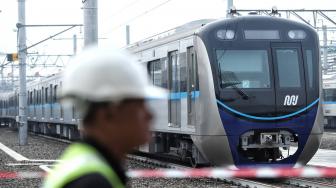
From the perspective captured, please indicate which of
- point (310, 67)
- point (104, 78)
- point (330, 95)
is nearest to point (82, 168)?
point (104, 78)

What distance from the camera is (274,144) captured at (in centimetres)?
1251

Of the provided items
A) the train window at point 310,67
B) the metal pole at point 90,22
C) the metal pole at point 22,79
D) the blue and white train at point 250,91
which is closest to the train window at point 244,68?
the blue and white train at point 250,91

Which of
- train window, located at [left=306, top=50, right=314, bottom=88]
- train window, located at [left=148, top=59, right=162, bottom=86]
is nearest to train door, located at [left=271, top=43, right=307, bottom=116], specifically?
train window, located at [left=306, top=50, right=314, bottom=88]

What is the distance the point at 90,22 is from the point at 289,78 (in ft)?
16.6

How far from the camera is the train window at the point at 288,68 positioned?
12883 millimetres

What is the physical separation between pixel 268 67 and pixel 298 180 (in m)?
2.12

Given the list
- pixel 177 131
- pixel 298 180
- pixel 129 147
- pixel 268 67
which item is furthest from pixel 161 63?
pixel 129 147

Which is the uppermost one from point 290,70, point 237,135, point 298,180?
point 290,70

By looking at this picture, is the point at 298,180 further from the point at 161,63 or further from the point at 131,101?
the point at 131,101

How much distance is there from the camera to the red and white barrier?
10.2m

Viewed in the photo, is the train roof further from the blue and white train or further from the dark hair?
the dark hair

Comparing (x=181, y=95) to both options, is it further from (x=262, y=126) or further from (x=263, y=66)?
(x=262, y=126)

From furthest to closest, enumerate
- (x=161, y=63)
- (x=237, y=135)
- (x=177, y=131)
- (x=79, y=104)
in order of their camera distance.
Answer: (x=161, y=63)
(x=177, y=131)
(x=237, y=135)
(x=79, y=104)

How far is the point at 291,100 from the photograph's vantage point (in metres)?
12.8
